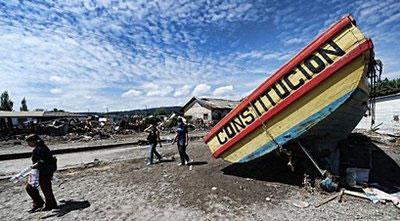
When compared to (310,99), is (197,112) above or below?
below

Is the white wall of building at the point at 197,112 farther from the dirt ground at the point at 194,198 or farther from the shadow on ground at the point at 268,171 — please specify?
the dirt ground at the point at 194,198

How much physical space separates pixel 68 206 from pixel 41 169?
921mm

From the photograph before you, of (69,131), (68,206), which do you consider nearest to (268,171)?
(68,206)

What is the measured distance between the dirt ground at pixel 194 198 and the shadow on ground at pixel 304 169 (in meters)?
0.03

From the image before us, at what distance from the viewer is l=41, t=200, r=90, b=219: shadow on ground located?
186 inches

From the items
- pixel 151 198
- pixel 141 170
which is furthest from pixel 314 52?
pixel 141 170

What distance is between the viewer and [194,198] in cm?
519

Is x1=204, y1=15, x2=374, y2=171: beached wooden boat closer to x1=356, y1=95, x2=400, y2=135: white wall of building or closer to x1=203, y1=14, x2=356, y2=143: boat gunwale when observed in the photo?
x1=203, y1=14, x2=356, y2=143: boat gunwale

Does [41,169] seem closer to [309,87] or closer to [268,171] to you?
[268,171]

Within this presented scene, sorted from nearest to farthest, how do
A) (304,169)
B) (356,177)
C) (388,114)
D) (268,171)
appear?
(356,177) < (304,169) < (268,171) < (388,114)

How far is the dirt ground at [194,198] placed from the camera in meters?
4.38

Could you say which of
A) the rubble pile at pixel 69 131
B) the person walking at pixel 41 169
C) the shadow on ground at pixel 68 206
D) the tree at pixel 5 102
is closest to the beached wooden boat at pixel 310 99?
the shadow on ground at pixel 68 206

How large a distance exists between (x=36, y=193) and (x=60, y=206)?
509mm

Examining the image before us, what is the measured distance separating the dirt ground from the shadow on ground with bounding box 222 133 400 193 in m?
0.03
